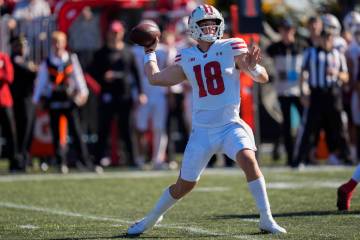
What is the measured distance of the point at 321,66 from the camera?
44.4ft

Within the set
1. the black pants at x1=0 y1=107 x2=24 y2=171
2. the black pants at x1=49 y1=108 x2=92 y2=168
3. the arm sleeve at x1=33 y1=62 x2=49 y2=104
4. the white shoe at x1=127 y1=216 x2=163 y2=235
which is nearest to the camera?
the white shoe at x1=127 y1=216 x2=163 y2=235

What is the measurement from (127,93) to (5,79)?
5.74 ft

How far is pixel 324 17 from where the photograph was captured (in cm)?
1380

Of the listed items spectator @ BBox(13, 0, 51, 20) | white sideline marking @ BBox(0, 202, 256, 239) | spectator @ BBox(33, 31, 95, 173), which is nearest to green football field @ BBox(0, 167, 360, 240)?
white sideline marking @ BBox(0, 202, 256, 239)

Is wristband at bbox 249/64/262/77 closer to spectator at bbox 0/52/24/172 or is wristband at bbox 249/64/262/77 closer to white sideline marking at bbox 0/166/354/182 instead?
white sideline marking at bbox 0/166/354/182

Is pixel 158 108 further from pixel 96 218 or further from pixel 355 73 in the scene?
pixel 96 218

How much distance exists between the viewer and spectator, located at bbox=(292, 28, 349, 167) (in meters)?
13.6

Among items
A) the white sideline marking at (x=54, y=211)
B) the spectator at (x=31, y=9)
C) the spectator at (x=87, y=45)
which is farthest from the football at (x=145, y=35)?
the spectator at (x=87, y=45)

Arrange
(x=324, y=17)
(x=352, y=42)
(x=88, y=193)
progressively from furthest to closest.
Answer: (x=352, y=42), (x=324, y=17), (x=88, y=193)

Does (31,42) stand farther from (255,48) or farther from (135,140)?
(255,48)

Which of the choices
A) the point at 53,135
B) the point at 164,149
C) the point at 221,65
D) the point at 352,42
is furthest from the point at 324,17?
the point at 221,65

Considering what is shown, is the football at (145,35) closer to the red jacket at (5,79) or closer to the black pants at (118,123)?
the red jacket at (5,79)

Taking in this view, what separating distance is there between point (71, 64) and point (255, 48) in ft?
22.1

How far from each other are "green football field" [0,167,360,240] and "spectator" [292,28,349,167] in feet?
1.70
